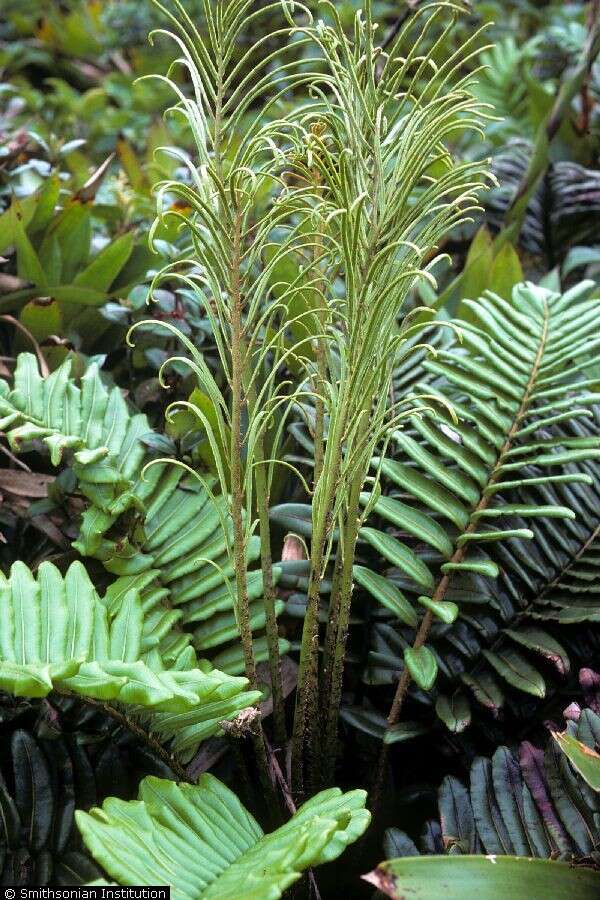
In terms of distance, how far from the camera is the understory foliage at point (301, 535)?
1027 mm

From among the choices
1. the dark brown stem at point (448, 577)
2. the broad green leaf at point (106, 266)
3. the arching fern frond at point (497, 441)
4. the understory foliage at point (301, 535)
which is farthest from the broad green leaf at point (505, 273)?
the broad green leaf at point (106, 266)

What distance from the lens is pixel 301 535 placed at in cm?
150

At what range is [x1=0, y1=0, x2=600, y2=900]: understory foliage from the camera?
1.03 m

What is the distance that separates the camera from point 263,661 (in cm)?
141

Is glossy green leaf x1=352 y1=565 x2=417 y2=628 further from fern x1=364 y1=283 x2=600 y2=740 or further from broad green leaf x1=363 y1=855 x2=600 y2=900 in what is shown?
broad green leaf x1=363 y1=855 x2=600 y2=900

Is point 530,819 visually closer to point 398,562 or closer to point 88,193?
point 398,562

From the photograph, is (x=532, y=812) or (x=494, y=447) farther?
(x=494, y=447)

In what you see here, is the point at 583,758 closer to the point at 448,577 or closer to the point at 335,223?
the point at 448,577

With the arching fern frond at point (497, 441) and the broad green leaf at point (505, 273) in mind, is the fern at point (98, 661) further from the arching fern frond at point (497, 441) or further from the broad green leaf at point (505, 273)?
the broad green leaf at point (505, 273)

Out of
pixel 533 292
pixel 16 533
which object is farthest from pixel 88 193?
→ pixel 533 292

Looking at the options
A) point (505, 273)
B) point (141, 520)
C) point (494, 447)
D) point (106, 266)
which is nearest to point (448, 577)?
point (494, 447)

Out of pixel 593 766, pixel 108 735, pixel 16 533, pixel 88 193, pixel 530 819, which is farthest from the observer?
pixel 88 193

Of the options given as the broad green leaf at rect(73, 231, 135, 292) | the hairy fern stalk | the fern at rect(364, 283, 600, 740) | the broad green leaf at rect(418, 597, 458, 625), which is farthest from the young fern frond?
the broad green leaf at rect(73, 231, 135, 292)

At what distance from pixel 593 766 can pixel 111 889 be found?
0.54 meters
